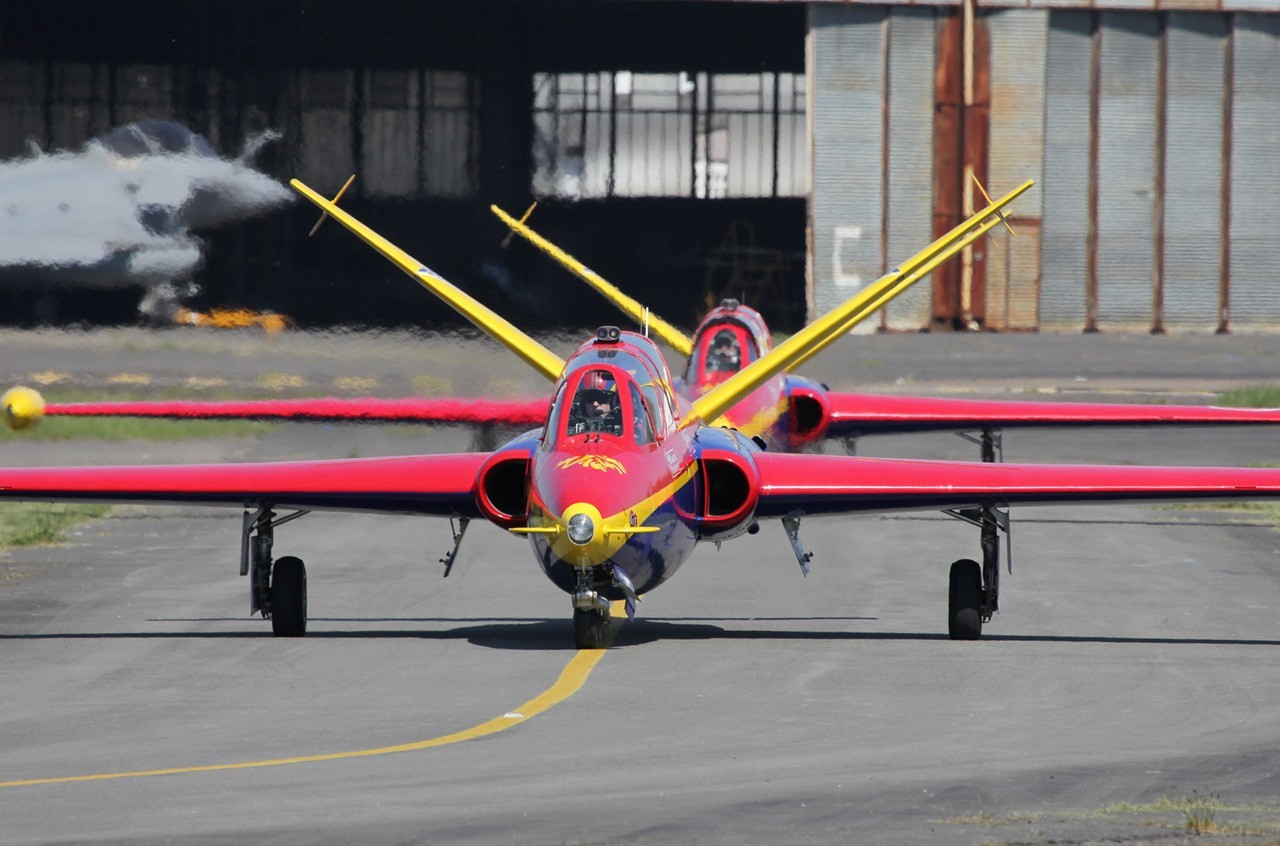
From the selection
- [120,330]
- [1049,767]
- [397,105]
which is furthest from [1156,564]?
[397,105]

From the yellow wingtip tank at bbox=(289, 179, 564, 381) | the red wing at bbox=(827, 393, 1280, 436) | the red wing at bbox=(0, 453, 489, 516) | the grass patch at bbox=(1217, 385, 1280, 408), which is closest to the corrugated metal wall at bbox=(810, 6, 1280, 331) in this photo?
the grass patch at bbox=(1217, 385, 1280, 408)

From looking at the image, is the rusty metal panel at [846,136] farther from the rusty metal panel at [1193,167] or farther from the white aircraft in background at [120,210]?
the white aircraft in background at [120,210]

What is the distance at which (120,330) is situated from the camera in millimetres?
37750

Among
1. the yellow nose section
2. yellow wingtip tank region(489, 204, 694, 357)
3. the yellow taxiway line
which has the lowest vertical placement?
the yellow taxiway line

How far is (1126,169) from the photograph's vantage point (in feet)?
168

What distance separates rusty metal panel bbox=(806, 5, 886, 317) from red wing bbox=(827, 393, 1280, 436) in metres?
22.7

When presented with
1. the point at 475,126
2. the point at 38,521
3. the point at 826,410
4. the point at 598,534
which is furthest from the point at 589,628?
the point at 475,126

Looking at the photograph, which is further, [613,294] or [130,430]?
[130,430]

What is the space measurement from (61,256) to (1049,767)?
1199 inches

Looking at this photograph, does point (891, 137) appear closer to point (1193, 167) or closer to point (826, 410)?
point (1193, 167)

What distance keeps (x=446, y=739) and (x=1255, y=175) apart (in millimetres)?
42948

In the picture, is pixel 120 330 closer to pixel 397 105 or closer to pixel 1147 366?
pixel 397 105

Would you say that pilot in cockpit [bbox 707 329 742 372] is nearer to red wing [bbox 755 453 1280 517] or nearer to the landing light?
red wing [bbox 755 453 1280 517]

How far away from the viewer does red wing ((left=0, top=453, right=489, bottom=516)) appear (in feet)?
56.0
